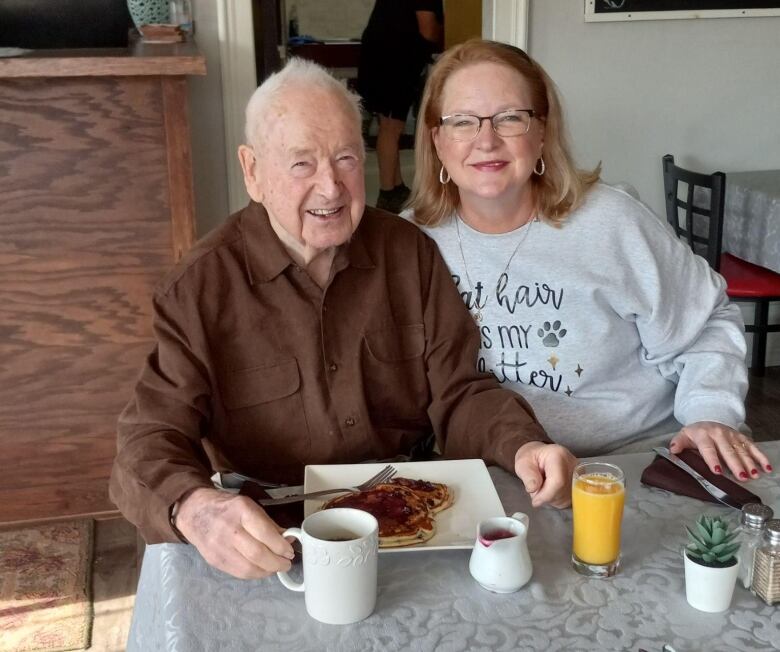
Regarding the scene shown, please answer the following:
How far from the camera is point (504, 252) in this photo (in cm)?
164

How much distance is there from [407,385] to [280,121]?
1.60 feet

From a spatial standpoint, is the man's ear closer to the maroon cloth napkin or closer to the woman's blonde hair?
the woman's blonde hair

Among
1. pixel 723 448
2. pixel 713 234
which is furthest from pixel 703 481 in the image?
pixel 713 234

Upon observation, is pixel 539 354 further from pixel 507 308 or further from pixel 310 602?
pixel 310 602

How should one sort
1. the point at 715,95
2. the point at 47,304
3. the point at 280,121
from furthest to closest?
the point at 715,95 < the point at 47,304 < the point at 280,121

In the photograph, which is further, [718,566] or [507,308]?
[507,308]

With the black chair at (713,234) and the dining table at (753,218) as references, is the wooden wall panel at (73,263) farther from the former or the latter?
the dining table at (753,218)

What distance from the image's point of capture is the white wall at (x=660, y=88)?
3.28 m

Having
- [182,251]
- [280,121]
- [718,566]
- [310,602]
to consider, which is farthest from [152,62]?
[718,566]

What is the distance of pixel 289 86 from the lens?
4.60ft

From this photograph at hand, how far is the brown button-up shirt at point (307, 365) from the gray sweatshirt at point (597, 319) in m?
0.07

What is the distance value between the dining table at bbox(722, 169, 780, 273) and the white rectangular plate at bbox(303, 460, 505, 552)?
7.34 feet

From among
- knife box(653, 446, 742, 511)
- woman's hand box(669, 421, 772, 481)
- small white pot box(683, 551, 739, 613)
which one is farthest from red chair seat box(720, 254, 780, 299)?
small white pot box(683, 551, 739, 613)

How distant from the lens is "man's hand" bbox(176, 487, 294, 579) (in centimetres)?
103
